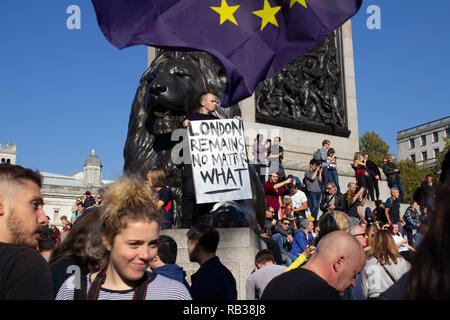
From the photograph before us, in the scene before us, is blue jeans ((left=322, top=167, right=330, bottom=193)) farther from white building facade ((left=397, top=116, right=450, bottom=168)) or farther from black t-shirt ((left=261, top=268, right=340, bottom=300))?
white building facade ((left=397, top=116, right=450, bottom=168))

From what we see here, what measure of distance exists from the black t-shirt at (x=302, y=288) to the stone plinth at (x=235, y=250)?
3069mm

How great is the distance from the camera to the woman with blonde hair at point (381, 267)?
15.4ft

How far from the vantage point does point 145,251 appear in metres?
2.61

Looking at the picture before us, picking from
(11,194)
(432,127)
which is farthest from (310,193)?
(432,127)

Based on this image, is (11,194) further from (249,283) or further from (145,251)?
(249,283)

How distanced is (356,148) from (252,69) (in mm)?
12380

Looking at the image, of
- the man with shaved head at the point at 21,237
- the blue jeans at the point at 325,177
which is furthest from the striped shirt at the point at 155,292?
the blue jeans at the point at 325,177

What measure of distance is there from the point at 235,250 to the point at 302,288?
3226 mm

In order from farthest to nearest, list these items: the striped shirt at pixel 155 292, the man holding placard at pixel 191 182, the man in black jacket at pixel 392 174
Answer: the man in black jacket at pixel 392 174
the man holding placard at pixel 191 182
the striped shirt at pixel 155 292

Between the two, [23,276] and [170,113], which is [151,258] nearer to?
[23,276]

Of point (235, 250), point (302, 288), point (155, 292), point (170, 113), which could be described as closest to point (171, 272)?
point (302, 288)

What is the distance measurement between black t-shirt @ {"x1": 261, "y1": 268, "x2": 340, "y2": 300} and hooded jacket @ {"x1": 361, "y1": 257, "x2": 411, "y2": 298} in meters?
1.87

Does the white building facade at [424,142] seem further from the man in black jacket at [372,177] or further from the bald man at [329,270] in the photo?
the bald man at [329,270]

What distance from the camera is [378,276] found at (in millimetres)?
4715
